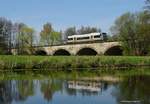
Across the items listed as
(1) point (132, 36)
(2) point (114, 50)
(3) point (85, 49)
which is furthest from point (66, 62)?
(3) point (85, 49)

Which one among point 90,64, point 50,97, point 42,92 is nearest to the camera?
point 50,97

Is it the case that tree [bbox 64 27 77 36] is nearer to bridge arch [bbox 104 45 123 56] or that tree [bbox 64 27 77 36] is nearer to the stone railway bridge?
the stone railway bridge

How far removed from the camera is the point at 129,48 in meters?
74.7

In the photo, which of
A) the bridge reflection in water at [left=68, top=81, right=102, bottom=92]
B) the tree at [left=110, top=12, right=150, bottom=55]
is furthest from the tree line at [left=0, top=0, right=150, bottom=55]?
the bridge reflection in water at [left=68, top=81, right=102, bottom=92]

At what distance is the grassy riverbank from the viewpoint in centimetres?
4528

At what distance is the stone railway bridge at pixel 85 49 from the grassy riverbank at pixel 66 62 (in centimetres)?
2434

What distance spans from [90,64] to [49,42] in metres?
61.0

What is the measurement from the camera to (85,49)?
92.3 meters

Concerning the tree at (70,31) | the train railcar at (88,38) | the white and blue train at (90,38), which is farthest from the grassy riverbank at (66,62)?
the tree at (70,31)

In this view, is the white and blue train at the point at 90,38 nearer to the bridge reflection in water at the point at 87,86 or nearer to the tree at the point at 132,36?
the tree at the point at 132,36

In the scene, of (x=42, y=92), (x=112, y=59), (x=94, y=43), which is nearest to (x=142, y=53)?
(x=94, y=43)

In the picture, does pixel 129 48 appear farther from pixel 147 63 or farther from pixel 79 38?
pixel 79 38

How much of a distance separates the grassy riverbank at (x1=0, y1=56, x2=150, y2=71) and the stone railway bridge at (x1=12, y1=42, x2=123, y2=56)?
24.3 m

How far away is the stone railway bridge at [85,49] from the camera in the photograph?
8225 centimetres
